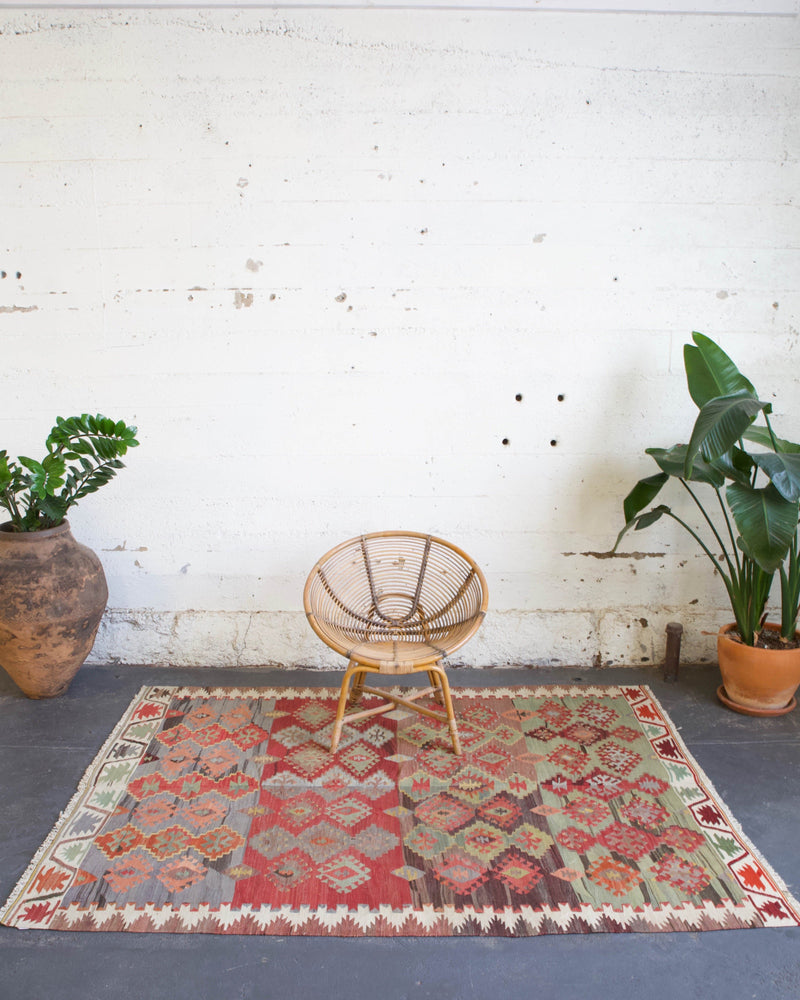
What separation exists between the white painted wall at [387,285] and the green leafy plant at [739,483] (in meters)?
0.27

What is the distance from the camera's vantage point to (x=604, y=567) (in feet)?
11.3

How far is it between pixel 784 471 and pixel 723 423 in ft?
0.92

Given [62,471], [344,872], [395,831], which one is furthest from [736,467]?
[62,471]

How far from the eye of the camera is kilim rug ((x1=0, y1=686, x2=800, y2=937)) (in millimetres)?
2135

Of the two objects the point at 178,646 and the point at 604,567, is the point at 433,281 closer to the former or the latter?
the point at 604,567

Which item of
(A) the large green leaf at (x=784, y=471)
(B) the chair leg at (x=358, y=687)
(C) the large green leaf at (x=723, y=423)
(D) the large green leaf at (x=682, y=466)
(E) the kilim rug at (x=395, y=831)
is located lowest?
(E) the kilim rug at (x=395, y=831)

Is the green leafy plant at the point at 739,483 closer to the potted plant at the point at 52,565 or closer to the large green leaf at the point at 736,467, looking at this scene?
the large green leaf at the point at 736,467

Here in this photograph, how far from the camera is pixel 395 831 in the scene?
2.43m

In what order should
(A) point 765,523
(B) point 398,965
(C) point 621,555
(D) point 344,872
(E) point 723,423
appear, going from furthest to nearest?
1. (C) point 621,555
2. (A) point 765,523
3. (E) point 723,423
4. (D) point 344,872
5. (B) point 398,965

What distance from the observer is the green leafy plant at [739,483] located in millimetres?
2566

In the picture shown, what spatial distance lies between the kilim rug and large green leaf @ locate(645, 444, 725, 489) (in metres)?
0.99

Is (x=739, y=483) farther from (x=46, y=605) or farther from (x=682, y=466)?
(x=46, y=605)

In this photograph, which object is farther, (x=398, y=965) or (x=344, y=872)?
(x=344, y=872)

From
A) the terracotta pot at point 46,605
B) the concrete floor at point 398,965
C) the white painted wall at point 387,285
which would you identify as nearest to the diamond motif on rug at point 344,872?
the concrete floor at point 398,965
